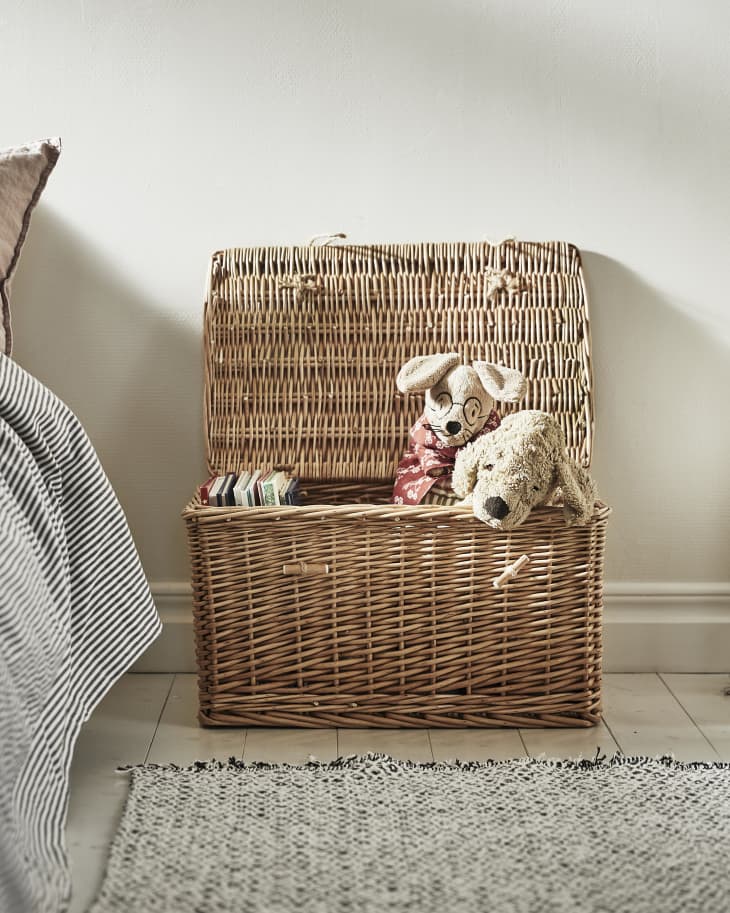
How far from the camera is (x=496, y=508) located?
145cm

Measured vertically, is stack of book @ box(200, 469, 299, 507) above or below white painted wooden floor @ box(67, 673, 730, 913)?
above

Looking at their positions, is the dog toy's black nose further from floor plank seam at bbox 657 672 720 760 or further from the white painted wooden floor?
floor plank seam at bbox 657 672 720 760

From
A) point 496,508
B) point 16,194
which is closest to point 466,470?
point 496,508

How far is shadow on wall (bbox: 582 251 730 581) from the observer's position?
1795 millimetres

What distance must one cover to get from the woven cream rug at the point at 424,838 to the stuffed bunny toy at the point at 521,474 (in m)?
0.38

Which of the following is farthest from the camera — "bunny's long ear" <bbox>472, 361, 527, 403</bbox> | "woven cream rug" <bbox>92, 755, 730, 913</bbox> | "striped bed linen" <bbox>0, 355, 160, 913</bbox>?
"bunny's long ear" <bbox>472, 361, 527, 403</bbox>

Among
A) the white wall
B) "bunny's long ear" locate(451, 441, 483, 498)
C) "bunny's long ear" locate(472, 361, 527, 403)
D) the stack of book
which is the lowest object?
the stack of book

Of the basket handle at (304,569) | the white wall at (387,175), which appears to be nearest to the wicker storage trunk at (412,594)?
the basket handle at (304,569)

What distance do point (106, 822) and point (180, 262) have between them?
985 millimetres

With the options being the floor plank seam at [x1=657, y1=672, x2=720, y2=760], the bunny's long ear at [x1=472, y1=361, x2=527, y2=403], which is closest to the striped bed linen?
the bunny's long ear at [x1=472, y1=361, x2=527, y2=403]

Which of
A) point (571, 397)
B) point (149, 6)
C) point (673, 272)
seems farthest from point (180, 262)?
point (673, 272)

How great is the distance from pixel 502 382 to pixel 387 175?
478 mm

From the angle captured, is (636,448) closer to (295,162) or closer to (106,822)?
(295,162)

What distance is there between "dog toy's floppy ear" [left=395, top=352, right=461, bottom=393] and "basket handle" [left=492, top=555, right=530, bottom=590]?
0.32 m
